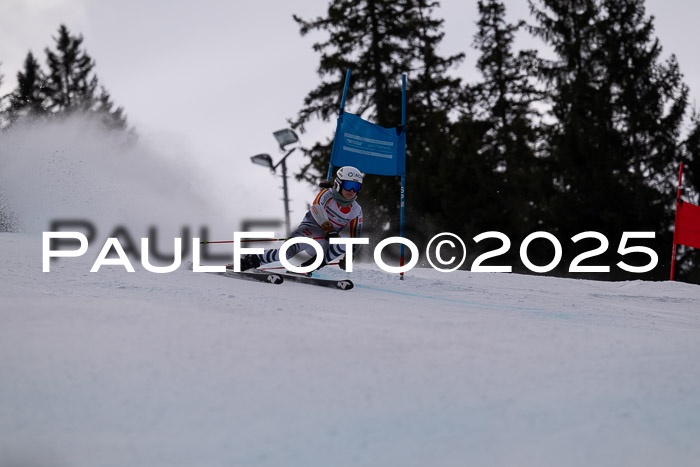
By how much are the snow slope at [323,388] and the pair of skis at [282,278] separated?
217cm

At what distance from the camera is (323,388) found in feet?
8.54

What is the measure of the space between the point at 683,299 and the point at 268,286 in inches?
198

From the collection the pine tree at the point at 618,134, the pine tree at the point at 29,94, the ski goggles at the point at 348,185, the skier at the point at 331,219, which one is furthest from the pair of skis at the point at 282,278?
the pine tree at the point at 29,94

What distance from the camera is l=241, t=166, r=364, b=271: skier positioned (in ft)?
22.0

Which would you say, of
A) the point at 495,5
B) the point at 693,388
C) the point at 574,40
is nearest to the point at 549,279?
the point at 693,388

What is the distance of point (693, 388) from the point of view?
2.73 meters

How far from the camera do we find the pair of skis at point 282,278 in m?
6.51

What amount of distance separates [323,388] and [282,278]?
4.27 metres

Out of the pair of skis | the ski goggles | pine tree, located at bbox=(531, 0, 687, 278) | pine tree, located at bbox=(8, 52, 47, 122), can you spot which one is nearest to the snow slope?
the pair of skis

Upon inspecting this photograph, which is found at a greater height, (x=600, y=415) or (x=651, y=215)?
(x=651, y=215)

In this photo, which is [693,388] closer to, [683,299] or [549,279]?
[683,299]

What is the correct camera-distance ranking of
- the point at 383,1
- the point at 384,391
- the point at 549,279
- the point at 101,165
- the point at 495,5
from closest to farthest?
the point at 384,391
the point at 549,279
the point at 101,165
the point at 383,1
the point at 495,5

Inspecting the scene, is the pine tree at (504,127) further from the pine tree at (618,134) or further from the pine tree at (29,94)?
the pine tree at (29,94)

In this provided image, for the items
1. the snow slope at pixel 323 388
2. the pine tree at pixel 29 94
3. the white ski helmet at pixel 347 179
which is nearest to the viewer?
the snow slope at pixel 323 388
